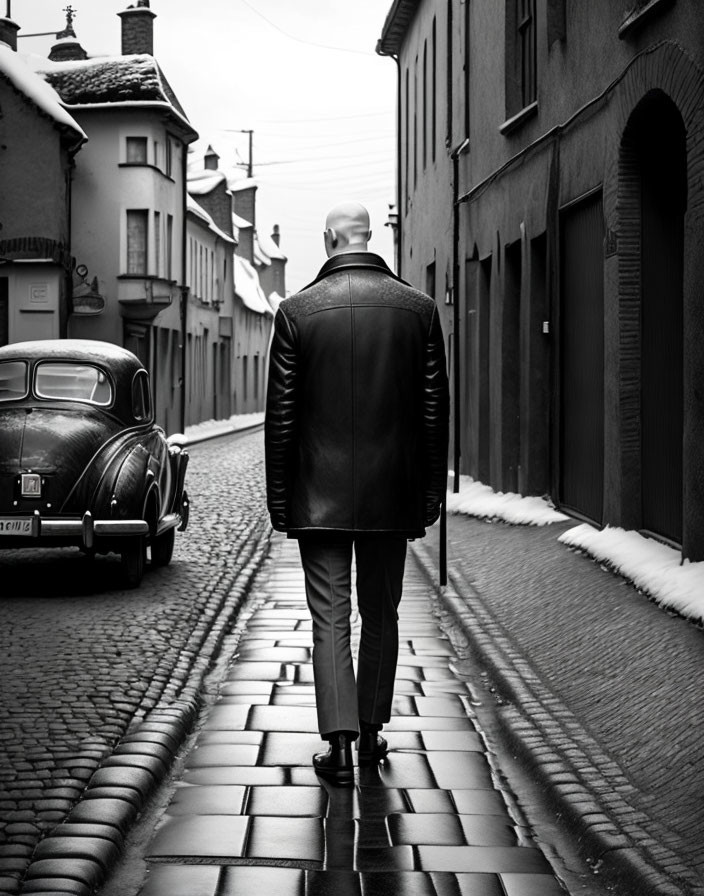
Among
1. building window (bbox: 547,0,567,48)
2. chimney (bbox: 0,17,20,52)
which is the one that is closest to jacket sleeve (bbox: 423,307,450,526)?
building window (bbox: 547,0,567,48)

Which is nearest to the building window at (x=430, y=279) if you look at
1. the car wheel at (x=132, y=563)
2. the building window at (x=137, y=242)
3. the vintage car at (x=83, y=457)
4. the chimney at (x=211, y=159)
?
the vintage car at (x=83, y=457)

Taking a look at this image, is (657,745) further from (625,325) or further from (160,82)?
(160,82)

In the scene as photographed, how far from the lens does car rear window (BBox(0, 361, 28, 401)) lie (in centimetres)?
1123

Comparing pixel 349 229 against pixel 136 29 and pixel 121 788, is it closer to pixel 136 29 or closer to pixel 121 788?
pixel 121 788

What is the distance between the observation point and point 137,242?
40.0 m

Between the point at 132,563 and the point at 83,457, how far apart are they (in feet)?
2.68

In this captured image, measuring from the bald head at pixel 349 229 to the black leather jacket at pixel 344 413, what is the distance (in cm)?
23

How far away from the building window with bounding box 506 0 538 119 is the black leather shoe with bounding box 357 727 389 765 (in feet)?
34.3

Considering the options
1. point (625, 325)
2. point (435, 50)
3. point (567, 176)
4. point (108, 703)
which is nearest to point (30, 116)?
point (435, 50)

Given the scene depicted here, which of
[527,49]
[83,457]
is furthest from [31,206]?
[83,457]

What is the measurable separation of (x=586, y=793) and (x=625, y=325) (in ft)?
18.3

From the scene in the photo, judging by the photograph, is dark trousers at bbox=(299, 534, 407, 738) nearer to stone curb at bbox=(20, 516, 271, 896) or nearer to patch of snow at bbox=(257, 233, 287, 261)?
stone curb at bbox=(20, 516, 271, 896)

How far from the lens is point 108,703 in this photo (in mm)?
6637

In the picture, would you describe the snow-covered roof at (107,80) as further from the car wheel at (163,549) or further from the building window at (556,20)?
the car wheel at (163,549)
